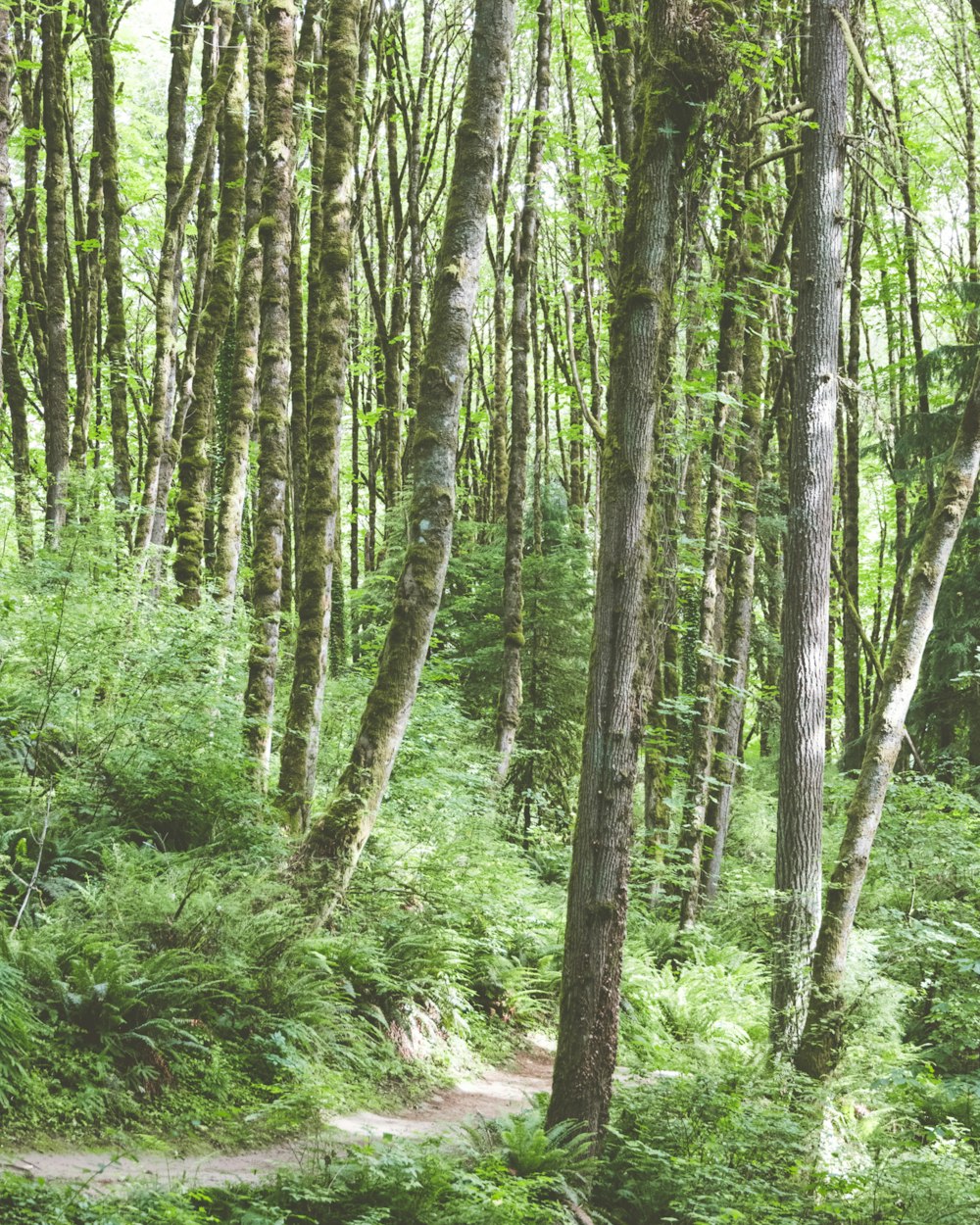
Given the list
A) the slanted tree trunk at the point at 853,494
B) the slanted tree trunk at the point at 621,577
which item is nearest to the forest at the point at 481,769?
the slanted tree trunk at the point at 621,577

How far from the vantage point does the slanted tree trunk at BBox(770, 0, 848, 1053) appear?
25.4 ft

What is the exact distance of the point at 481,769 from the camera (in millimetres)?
11797

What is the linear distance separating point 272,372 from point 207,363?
2662 mm

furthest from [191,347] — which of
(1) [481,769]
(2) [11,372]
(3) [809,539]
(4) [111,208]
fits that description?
(3) [809,539]

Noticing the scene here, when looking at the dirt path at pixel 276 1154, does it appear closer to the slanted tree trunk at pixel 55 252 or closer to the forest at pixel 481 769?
the forest at pixel 481 769

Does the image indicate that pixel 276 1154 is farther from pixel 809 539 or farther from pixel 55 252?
pixel 55 252

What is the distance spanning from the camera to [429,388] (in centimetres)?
689

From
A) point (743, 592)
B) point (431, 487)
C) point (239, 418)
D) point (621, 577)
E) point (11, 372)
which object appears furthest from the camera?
point (11, 372)

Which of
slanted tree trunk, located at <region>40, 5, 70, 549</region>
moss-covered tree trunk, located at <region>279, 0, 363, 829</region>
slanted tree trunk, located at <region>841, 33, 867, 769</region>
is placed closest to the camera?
moss-covered tree trunk, located at <region>279, 0, 363, 829</region>

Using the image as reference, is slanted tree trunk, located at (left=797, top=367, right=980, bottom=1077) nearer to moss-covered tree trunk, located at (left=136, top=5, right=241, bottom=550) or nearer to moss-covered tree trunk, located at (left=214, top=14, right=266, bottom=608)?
moss-covered tree trunk, located at (left=214, top=14, right=266, bottom=608)

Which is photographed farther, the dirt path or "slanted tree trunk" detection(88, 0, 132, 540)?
"slanted tree trunk" detection(88, 0, 132, 540)

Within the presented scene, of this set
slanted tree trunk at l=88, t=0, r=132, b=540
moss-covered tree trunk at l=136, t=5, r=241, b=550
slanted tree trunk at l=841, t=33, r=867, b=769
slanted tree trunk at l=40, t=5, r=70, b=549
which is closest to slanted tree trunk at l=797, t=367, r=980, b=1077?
slanted tree trunk at l=841, t=33, r=867, b=769

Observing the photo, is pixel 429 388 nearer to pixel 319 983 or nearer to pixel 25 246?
pixel 319 983

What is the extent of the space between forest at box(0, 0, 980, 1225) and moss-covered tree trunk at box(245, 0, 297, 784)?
0.04 metres
